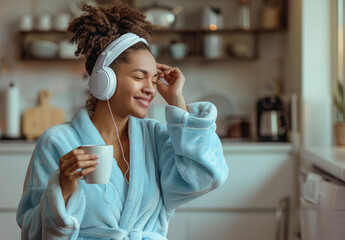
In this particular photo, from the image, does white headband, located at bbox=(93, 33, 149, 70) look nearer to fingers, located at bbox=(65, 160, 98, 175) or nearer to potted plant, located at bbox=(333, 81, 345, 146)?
fingers, located at bbox=(65, 160, 98, 175)

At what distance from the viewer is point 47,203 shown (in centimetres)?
130

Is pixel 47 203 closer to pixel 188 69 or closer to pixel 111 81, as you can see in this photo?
pixel 111 81

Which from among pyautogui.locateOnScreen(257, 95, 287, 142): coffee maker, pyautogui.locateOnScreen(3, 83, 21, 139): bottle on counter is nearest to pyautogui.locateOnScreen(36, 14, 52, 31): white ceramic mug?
pyautogui.locateOnScreen(3, 83, 21, 139): bottle on counter

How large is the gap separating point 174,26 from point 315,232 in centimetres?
200

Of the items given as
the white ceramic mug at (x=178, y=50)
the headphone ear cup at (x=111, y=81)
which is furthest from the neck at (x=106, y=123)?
the white ceramic mug at (x=178, y=50)

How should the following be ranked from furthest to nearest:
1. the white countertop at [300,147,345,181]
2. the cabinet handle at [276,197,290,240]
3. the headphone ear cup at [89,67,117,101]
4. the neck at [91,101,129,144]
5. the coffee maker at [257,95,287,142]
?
the coffee maker at [257,95,287,142]
the cabinet handle at [276,197,290,240]
the white countertop at [300,147,345,181]
the neck at [91,101,129,144]
the headphone ear cup at [89,67,117,101]

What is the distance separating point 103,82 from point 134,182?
311 millimetres

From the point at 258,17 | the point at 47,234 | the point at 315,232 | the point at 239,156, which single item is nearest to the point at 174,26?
the point at 258,17

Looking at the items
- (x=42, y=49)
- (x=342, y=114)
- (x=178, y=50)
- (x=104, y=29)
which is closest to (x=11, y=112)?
(x=42, y=49)

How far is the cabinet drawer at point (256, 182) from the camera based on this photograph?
3164mm

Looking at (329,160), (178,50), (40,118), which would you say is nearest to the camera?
(329,160)

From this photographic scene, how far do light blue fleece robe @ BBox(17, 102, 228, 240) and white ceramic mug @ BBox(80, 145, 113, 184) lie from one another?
0.11 meters

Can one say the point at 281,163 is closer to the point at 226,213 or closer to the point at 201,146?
the point at 226,213

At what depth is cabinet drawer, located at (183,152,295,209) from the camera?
3164mm
